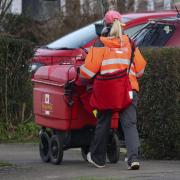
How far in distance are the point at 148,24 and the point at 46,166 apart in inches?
187

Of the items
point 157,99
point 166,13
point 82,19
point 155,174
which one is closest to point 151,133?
point 157,99

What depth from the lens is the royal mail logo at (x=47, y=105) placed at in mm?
9320

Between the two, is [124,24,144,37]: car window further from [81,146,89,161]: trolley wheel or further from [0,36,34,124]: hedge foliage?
[81,146,89,161]: trolley wheel

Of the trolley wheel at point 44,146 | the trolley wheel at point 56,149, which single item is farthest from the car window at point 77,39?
the trolley wheel at point 56,149

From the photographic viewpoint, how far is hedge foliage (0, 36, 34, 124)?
12.4 meters

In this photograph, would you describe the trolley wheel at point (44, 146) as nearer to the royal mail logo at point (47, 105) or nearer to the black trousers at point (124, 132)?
the royal mail logo at point (47, 105)

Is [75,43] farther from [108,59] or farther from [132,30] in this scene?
[108,59]

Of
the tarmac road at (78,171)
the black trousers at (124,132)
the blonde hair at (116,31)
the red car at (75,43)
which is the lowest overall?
the tarmac road at (78,171)

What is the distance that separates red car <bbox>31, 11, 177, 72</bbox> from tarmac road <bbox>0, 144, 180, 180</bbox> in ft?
11.7

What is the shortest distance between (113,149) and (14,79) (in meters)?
3.72

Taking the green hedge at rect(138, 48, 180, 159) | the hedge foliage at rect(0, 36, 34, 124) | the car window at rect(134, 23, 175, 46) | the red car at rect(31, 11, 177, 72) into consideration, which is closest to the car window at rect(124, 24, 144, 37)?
the red car at rect(31, 11, 177, 72)

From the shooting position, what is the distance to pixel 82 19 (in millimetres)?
21016

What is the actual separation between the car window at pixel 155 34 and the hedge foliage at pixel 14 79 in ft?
6.16

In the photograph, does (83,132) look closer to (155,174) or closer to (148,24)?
(155,174)
